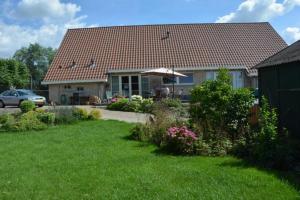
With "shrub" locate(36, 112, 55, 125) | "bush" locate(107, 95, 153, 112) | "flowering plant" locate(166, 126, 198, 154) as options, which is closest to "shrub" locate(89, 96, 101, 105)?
"bush" locate(107, 95, 153, 112)

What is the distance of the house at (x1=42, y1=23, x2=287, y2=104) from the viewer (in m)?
34.7

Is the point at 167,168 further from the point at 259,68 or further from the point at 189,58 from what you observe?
the point at 189,58

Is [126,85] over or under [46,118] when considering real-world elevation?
over

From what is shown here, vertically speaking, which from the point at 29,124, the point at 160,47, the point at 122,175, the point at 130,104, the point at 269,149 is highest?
the point at 160,47

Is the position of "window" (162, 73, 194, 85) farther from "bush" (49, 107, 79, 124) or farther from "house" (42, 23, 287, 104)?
"bush" (49, 107, 79, 124)

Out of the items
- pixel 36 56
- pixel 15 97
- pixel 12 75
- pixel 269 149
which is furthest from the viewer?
pixel 36 56

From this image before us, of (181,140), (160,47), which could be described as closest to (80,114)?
(181,140)

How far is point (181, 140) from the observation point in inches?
432

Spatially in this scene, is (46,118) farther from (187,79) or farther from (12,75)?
(12,75)

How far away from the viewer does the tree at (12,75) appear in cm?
5501

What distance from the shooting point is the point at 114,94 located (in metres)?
34.2

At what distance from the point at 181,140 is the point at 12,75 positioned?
50.9m

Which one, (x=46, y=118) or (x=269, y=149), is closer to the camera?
(x=269, y=149)

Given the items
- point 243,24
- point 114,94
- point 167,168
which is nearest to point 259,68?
point 167,168
